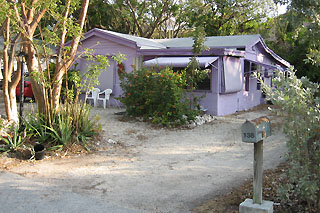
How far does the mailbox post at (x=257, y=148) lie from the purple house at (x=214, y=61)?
339 inches

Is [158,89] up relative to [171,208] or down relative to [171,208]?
up

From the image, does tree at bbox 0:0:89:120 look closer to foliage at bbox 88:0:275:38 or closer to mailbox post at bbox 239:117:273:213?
mailbox post at bbox 239:117:273:213

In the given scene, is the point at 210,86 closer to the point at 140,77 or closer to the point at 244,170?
the point at 140,77

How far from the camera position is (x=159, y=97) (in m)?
11.2

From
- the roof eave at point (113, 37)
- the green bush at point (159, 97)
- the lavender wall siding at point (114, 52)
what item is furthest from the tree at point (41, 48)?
the lavender wall siding at point (114, 52)

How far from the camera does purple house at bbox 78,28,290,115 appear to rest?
13164 mm

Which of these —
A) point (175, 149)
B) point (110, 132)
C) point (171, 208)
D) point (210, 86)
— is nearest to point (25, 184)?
point (171, 208)

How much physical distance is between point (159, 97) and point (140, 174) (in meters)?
5.41

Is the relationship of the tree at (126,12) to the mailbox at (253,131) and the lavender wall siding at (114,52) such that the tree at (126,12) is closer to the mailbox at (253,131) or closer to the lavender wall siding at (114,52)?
the lavender wall siding at (114,52)

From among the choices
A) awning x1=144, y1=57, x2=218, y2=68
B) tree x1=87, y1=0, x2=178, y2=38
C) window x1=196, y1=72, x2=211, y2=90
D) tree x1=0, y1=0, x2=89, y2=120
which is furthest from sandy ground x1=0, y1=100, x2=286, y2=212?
tree x1=87, y1=0, x2=178, y2=38

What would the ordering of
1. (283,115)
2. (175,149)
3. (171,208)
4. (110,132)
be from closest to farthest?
(283,115), (171,208), (175,149), (110,132)

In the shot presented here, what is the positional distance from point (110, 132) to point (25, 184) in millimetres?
4204

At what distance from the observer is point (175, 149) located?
8.01m

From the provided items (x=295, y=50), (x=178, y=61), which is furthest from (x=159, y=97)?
(x=295, y=50)
